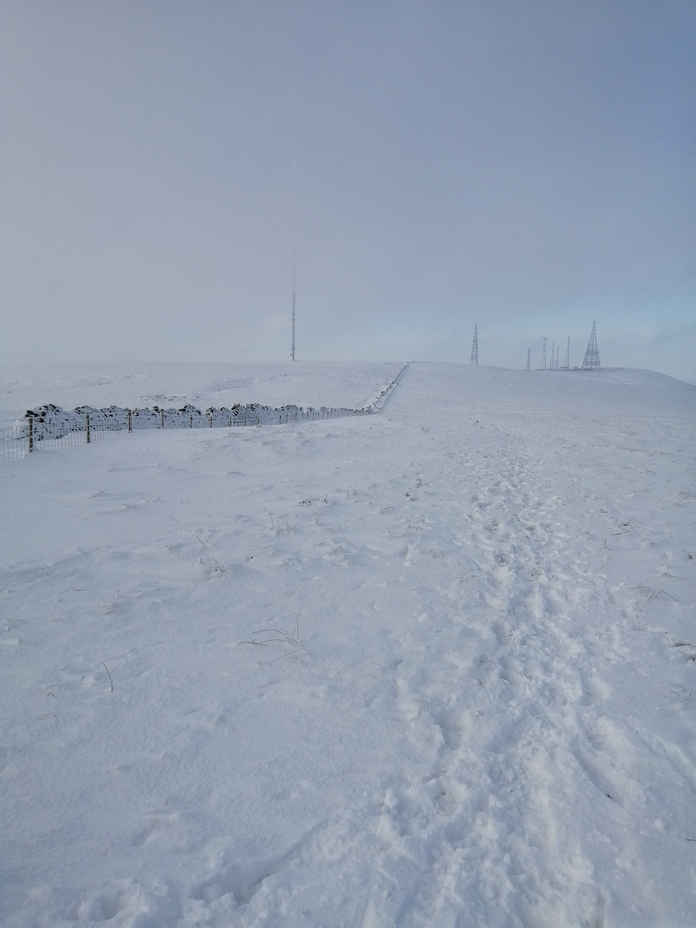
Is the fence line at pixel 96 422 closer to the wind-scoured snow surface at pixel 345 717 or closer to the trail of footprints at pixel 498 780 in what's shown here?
the wind-scoured snow surface at pixel 345 717

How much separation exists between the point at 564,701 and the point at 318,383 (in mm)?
54454

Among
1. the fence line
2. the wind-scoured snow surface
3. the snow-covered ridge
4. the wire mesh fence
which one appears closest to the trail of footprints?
the wind-scoured snow surface

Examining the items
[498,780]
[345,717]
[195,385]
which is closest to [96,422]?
[345,717]

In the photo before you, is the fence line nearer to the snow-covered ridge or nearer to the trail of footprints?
the snow-covered ridge

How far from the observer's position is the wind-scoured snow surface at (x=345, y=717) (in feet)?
7.55

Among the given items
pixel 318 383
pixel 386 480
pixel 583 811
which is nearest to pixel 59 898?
pixel 583 811

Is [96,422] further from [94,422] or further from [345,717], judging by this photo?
[345,717]

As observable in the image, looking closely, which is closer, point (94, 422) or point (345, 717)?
point (345, 717)

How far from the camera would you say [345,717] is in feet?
11.1

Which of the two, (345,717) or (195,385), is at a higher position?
(195,385)

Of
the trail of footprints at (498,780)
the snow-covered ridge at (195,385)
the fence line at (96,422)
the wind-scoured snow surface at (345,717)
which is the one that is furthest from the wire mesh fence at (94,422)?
the trail of footprints at (498,780)

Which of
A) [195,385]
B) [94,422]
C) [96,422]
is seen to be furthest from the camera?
[195,385]

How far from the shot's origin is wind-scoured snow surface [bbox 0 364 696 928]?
2303mm

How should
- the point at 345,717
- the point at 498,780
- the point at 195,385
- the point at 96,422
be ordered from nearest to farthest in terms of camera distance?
the point at 498,780, the point at 345,717, the point at 96,422, the point at 195,385
